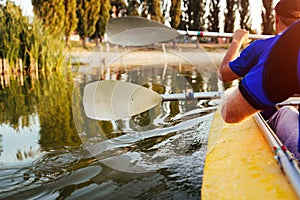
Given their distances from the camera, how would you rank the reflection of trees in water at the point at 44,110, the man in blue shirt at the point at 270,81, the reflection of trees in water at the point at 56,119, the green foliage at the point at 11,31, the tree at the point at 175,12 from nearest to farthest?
the man in blue shirt at the point at 270,81 → the reflection of trees in water at the point at 56,119 → the reflection of trees in water at the point at 44,110 → the green foliage at the point at 11,31 → the tree at the point at 175,12

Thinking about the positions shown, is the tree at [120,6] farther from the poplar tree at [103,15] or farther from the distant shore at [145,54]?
the distant shore at [145,54]

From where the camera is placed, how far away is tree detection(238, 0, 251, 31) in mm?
22703

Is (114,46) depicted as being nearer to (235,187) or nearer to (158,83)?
(158,83)

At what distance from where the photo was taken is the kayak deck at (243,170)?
1332 millimetres

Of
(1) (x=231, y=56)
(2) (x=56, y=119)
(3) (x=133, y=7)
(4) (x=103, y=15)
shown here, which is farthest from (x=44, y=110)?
(3) (x=133, y=7)

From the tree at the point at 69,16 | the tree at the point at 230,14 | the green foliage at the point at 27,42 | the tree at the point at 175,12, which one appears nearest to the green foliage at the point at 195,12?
the tree at the point at 175,12

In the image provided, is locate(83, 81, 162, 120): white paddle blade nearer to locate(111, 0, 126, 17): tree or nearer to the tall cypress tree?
the tall cypress tree

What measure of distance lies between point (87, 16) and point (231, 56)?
1764 cm

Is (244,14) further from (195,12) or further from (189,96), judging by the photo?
(189,96)

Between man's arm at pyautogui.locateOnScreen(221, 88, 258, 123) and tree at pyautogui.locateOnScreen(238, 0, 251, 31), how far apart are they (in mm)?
22486

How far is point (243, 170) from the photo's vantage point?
61.1 inches

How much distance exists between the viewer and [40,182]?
7.48ft

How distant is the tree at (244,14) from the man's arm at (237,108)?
2249 cm

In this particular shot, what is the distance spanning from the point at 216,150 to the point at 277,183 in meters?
0.62
